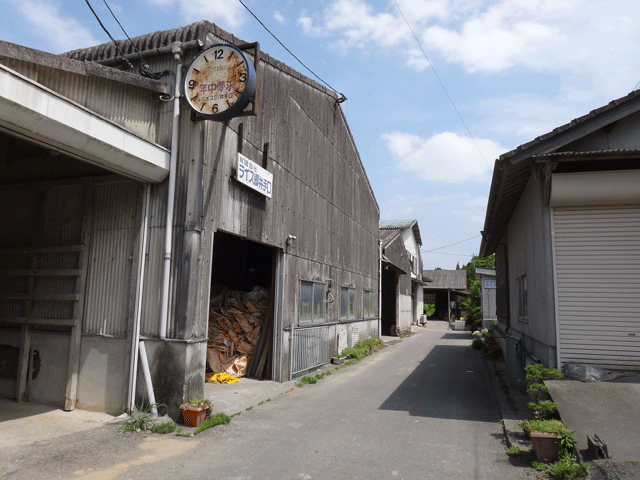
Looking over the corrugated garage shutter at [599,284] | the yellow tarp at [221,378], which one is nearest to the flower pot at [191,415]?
the yellow tarp at [221,378]

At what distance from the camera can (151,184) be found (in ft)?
25.7

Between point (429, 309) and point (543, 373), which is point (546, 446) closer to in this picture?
point (543, 373)

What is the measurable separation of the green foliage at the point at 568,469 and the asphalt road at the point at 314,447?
289 mm

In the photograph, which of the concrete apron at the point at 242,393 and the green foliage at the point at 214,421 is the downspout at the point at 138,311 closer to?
the green foliage at the point at 214,421

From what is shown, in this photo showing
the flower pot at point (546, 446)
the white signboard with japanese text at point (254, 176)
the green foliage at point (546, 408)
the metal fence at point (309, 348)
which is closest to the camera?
the flower pot at point (546, 446)

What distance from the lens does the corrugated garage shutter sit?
24.7ft

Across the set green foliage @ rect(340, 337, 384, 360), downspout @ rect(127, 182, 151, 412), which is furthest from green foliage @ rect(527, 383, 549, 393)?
green foliage @ rect(340, 337, 384, 360)

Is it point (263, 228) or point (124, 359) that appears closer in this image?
point (124, 359)

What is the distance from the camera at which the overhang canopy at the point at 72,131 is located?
5277mm

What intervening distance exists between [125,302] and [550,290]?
7.46 meters

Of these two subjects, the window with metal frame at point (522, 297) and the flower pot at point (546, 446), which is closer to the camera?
the flower pot at point (546, 446)

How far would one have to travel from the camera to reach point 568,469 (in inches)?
199

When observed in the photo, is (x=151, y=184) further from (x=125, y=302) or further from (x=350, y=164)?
(x=350, y=164)

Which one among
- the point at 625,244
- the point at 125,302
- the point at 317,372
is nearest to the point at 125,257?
the point at 125,302
